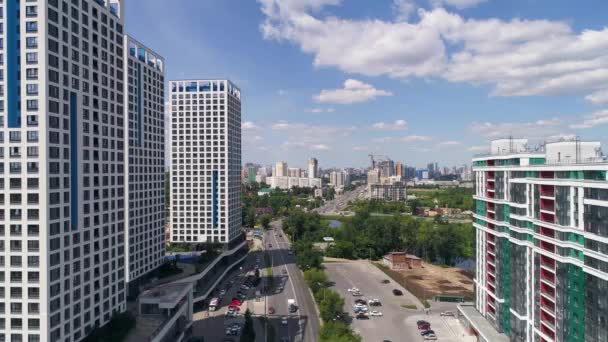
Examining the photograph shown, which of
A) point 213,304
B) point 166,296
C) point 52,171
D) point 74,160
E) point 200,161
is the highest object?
point 200,161

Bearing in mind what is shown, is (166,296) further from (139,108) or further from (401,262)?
(401,262)

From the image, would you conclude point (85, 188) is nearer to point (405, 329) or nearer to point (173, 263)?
point (173, 263)

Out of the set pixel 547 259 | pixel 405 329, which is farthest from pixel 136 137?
pixel 547 259

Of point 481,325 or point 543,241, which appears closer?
point 543,241

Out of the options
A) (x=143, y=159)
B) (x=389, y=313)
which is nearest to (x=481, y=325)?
(x=389, y=313)

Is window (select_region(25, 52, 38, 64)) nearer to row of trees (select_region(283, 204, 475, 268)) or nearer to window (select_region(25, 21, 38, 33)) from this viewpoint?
window (select_region(25, 21, 38, 33))

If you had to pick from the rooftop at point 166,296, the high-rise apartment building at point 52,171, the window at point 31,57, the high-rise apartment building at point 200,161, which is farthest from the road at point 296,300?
the window at point 31,57
